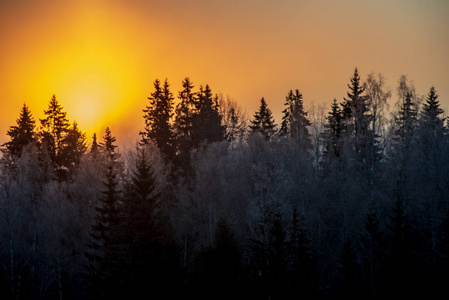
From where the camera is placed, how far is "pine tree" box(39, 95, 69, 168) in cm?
5384

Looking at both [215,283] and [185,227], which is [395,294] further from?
[185,227]

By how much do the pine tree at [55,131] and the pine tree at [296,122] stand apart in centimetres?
3510

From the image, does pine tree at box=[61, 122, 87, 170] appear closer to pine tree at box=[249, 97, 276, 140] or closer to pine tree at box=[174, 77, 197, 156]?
pine tree at box=[174, 77, 197, 156]

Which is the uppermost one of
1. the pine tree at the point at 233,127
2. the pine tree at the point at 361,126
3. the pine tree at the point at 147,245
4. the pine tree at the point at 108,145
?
the pine tree at the point at 233,127

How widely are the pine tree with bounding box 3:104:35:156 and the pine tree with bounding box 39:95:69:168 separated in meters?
1.51

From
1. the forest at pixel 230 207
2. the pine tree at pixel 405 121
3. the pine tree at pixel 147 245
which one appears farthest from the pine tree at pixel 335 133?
the pine tree at pixel 147 245

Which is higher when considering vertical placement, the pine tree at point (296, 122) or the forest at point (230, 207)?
the pine tree at point (296, 122)

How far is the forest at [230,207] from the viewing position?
97.0ft

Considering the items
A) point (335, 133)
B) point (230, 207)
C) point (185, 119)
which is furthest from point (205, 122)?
point (335, 133)

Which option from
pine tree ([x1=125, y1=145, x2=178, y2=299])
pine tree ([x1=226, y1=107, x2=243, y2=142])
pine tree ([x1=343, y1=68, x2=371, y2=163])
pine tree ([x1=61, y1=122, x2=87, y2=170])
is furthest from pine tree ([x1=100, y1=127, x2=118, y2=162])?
pine tree ([x1=343, y1=68, x2=371, y2=163])

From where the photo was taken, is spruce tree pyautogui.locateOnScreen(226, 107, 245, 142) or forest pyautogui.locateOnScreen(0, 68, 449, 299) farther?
spruce tree pyautogui.locateOnScreen(226, 107, 245, 142)

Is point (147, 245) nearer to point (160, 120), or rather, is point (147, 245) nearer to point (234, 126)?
point (160, 120)

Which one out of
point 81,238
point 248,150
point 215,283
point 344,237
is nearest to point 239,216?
point 248,150

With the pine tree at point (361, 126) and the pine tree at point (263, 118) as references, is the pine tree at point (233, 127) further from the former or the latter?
the pine tree at point (361, 126)
